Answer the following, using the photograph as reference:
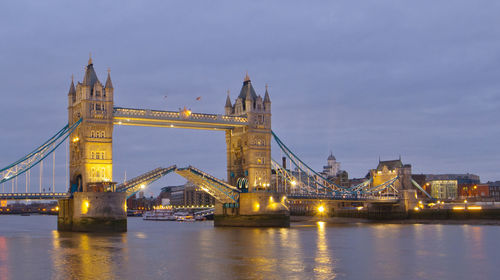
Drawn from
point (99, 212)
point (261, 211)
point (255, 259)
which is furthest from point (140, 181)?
point (255, 259)

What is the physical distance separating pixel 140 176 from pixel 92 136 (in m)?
6.55

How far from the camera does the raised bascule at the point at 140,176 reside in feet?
193

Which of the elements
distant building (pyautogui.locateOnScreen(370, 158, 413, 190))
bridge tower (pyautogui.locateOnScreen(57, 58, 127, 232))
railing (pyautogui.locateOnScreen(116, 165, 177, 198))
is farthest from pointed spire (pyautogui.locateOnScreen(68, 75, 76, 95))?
distant building (pyautogui.locateOnScreen(370, 158, 413, 190))

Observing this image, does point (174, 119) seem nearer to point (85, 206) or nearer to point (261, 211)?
point (85, 206)

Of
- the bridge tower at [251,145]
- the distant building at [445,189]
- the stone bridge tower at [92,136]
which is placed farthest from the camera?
the distant building at [445,189]

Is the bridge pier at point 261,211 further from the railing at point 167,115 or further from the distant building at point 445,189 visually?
the distant building at point 445,189

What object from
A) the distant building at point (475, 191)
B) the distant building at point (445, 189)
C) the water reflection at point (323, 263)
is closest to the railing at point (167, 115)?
the water reflection at point (323, 263)

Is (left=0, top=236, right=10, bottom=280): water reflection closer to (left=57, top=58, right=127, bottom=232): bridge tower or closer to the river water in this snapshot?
the river water

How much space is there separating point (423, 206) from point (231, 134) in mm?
40151

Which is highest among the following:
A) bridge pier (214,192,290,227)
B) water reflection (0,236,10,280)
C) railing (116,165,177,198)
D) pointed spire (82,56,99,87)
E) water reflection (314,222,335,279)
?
pointed spire (82,56,99,87)

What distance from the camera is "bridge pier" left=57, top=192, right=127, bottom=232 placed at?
189 feet

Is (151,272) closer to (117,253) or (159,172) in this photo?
(117,253)

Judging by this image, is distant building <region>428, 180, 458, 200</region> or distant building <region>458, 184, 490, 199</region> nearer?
distant building <region>458, 184, 490, 199</region>

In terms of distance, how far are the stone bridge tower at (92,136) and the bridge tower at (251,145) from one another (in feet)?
57.2
